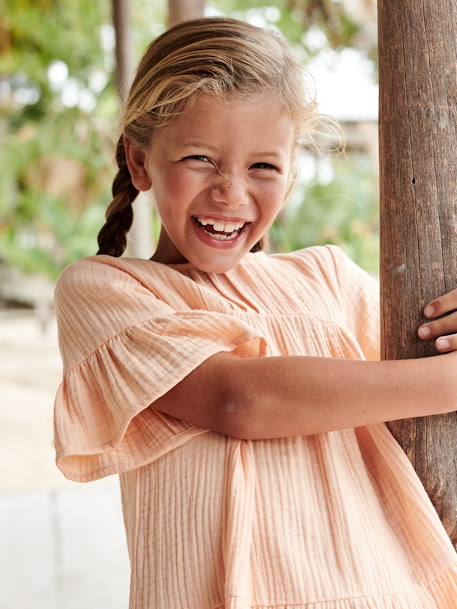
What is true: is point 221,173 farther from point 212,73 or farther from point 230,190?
point 212,73

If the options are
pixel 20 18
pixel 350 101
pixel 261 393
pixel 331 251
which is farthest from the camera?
pixel 350 101

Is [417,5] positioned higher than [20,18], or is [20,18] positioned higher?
[20,18]

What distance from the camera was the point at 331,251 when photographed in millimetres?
1617

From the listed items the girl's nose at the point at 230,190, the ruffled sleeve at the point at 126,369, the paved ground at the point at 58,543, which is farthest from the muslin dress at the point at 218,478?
the paved ground at the point at 58,543

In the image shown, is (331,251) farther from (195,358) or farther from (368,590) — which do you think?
(368,590)

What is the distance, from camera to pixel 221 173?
4.44 ft

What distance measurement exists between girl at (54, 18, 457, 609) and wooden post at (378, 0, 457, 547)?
1.6 inches

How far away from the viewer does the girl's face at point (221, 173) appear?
4.39ft

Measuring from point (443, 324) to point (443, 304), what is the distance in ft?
0.09

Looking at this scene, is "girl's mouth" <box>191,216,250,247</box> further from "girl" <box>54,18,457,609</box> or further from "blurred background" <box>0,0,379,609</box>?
"blurred background" <box>0,0,379,609</box>

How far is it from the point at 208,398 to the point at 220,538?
189mm

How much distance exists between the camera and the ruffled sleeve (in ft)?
4.18

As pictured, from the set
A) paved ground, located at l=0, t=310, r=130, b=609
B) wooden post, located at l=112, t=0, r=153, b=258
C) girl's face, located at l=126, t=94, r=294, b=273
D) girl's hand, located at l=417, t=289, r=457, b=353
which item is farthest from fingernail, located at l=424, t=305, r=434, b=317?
wooden post, located at l=112, t=0, r=153, b=258

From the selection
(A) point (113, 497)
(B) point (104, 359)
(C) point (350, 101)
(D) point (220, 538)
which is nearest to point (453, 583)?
(D) point (220, 538)
